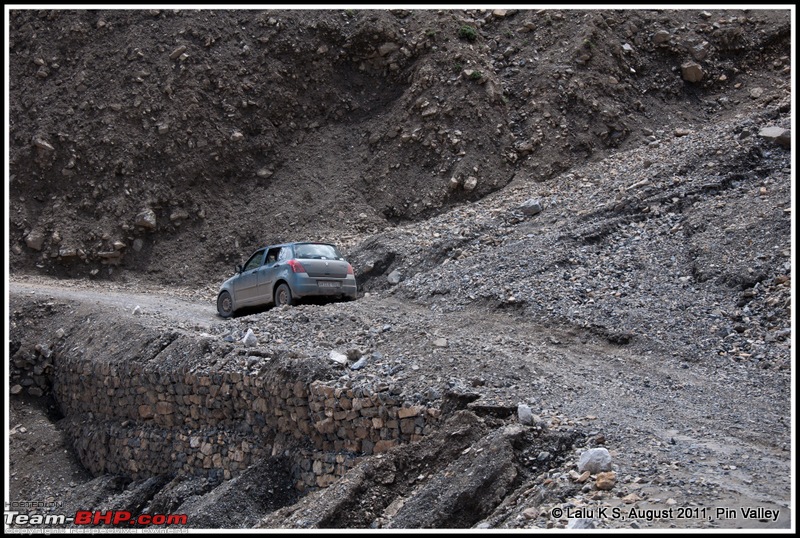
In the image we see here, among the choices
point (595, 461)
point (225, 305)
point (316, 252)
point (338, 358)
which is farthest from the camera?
point (225, 305)

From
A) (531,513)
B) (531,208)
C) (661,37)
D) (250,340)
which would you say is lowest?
(531,513)

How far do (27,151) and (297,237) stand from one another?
8.30 m

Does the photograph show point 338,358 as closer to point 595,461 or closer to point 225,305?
point 595,461

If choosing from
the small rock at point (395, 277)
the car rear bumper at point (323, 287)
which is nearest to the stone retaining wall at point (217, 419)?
the car rear bumper at point (323, 287)

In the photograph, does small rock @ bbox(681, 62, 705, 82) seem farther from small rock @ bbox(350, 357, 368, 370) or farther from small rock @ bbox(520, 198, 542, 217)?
small rock @ bbox(350, 357, 368, 370)

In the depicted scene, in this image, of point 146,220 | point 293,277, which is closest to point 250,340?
point 293,277

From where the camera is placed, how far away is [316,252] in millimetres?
14891

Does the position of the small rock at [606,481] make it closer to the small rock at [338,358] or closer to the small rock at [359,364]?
the small rock at [359,364]

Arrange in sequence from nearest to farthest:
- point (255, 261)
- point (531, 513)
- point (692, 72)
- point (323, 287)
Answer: point (531, 513) < point (323, 287) < point (255, 261) < point (692, 72)

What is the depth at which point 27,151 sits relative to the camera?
74.4 ft

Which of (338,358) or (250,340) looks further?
(250,340)

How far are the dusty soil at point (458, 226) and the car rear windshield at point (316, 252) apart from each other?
1263mm

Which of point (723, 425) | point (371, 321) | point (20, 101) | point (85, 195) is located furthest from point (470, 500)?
point (20, 101)

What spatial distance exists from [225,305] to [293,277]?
2399 millimetres
